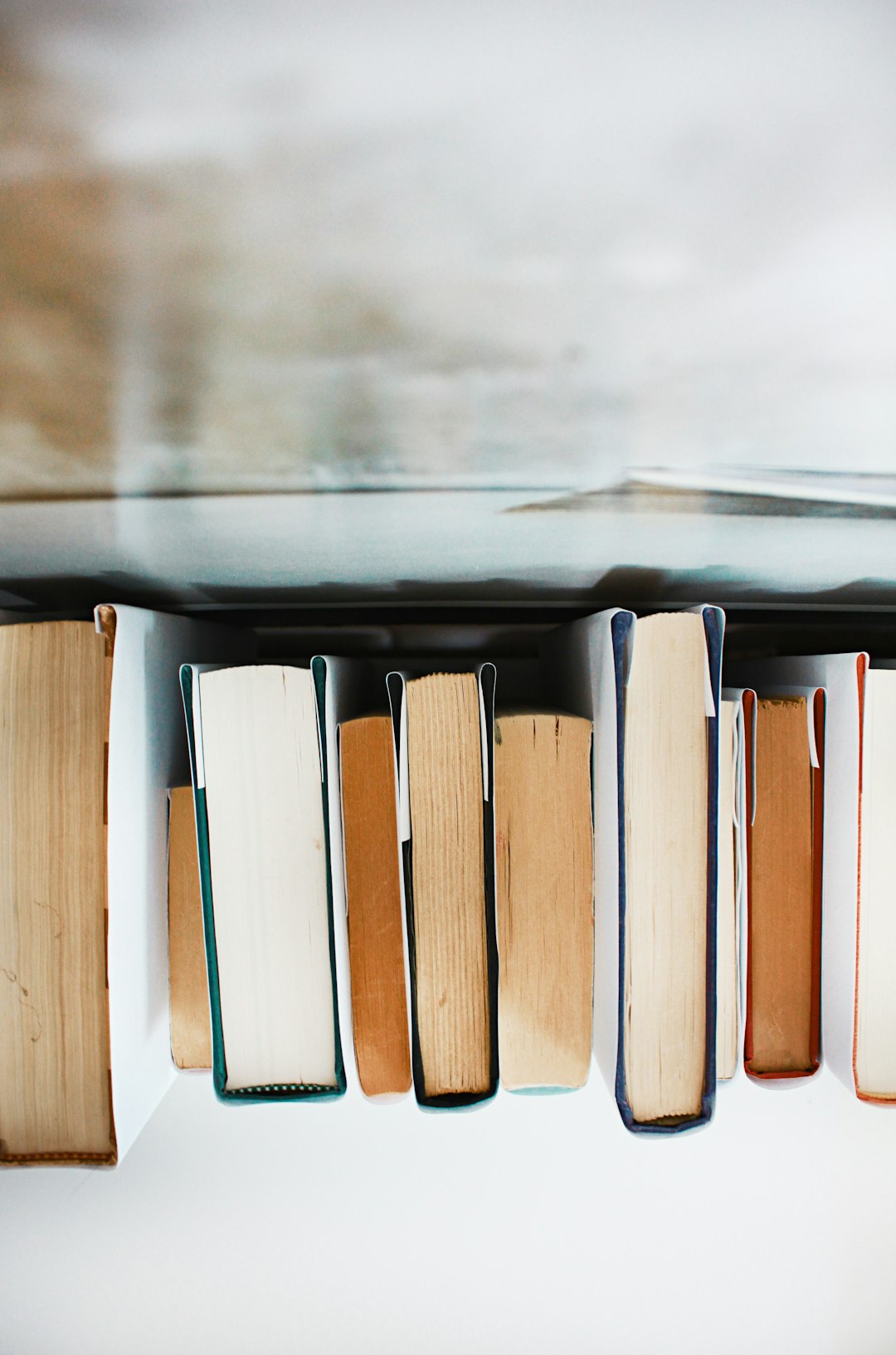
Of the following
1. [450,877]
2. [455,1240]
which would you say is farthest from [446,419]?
[455,1240]

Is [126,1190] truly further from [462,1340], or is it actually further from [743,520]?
[743,520]

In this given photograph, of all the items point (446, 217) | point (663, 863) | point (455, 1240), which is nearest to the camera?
point (446, 217)

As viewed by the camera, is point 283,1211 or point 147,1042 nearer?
point 147,1042

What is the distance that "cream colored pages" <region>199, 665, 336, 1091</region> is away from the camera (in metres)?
0.42

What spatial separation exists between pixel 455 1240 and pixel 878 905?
1.55ft

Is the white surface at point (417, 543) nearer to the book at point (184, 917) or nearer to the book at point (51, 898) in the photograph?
the book at point (51, 898)

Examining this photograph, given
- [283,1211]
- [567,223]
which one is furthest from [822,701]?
[283,1211]

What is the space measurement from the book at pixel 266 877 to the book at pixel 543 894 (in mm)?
115

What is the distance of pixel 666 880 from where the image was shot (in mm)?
414

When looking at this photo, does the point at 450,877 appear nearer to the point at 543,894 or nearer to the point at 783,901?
the point at 543,894

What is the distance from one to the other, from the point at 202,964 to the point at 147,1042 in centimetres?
6

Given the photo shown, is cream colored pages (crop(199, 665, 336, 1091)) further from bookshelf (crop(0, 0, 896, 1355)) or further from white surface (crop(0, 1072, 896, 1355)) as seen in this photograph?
white surface (crop(0, 1072, 896, 1355))

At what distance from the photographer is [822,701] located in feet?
1.54

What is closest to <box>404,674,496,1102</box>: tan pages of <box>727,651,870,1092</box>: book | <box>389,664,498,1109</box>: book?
<box>389,664,498,1109</box>: book
